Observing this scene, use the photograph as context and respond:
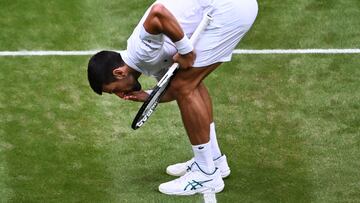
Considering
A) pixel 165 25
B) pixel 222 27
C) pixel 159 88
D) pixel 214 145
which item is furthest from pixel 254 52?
pixel 165 25

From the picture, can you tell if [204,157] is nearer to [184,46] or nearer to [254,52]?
[184,46]

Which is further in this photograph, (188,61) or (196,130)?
(196,130)

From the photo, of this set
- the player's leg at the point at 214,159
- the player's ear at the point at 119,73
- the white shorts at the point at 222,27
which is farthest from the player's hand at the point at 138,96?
the white shorts at the point at 222,27

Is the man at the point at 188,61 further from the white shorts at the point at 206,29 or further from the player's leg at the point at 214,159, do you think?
the player's leg at the point at 214,159

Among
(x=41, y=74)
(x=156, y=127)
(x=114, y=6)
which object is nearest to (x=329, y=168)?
(x=156, y=127)

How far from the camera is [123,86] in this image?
9.20m

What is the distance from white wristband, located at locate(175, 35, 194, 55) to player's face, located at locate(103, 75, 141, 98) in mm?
612

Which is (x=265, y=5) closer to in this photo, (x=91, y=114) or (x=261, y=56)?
(x=261, y=56)

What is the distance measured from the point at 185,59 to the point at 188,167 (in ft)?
3.98

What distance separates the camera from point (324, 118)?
10.6 meters

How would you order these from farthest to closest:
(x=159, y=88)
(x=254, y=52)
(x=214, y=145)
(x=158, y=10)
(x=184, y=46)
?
(x=254, y=52), (x=214, y=145), (x=159, y=88), (x=184, y=46), (x=158, y=10)

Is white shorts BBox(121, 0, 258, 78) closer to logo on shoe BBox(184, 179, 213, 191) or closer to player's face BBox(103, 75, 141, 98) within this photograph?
player's face BBox(103, 75, 141, 98)

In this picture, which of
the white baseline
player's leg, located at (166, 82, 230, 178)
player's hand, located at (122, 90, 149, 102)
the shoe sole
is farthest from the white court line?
the shoe sole

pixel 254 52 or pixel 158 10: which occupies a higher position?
pixel 158 10
